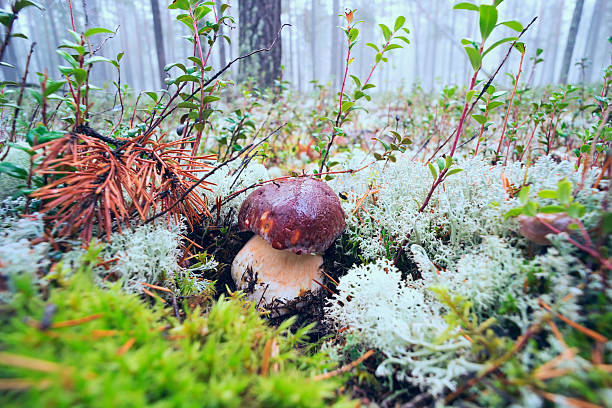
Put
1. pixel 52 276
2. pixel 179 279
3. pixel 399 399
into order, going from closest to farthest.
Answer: pixel 52 276 < pixel 399 399 < pixel 179 279

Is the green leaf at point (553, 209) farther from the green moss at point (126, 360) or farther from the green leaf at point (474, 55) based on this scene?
the green moss at point (126, 360)

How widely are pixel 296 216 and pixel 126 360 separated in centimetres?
91

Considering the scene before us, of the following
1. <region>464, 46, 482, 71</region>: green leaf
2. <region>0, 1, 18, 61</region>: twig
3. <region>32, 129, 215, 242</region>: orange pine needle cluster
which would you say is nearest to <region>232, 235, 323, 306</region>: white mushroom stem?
<region>32, 129, 215, 242</region>: orange pine needle cluster

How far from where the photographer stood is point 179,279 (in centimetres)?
133

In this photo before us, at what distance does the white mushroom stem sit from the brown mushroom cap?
0.66ft

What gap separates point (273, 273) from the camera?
1624 millimetres

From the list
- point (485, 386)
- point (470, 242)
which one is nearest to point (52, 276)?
point (485, 386)

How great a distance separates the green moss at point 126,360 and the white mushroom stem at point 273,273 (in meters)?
0.59

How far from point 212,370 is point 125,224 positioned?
0.83 meters

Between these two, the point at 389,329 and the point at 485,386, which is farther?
the point at 389,329

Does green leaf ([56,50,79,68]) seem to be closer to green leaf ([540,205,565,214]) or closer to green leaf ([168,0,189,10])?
green leaf ([168,0,189,10])

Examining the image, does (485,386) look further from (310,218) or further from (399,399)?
(310,218)

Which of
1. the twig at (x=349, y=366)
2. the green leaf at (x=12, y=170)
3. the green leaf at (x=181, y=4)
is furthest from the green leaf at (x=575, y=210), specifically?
the green leaf at (x=12, y=170)

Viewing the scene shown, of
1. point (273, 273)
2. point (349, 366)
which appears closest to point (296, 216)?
point (273, 273)
